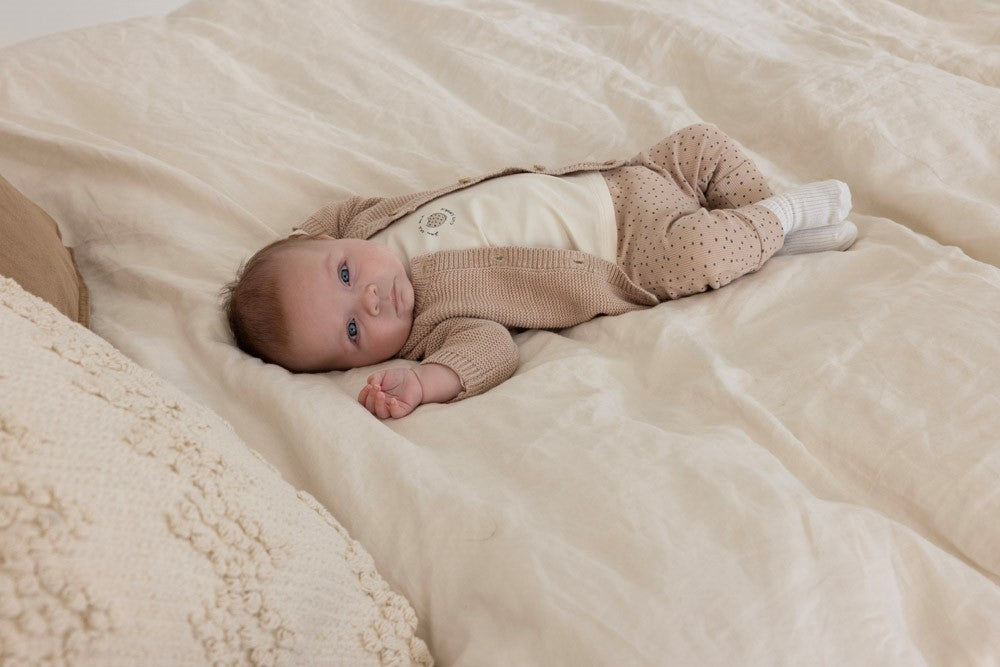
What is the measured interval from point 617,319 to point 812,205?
0.38 meters

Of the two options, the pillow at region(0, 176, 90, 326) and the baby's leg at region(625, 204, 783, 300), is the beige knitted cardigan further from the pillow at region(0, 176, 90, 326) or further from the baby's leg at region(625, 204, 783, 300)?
the pillow at region(0, 176, 90, 326)

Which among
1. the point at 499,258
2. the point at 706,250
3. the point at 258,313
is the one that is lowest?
the point at 258,313

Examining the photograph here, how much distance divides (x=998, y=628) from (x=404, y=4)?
168 centimetres

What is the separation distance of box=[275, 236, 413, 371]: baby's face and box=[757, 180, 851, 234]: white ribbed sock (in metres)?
0.61

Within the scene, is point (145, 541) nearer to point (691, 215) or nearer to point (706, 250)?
point (706, 250)

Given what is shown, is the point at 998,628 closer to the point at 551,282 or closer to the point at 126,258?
the point at 551,282

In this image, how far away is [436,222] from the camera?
1290mm

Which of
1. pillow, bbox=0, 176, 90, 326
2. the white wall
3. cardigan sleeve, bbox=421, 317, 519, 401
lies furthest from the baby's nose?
the white wall

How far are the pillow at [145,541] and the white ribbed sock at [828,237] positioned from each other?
88 cm

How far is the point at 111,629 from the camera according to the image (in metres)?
0.44

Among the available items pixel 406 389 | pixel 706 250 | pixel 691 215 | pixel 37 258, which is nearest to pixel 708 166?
pixel 691 215

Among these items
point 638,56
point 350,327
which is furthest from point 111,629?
point 638,56

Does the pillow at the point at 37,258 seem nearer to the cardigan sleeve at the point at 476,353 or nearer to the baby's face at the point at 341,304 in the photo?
the baby's face at the point at 341,304

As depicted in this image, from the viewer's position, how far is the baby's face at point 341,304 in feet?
3.67
